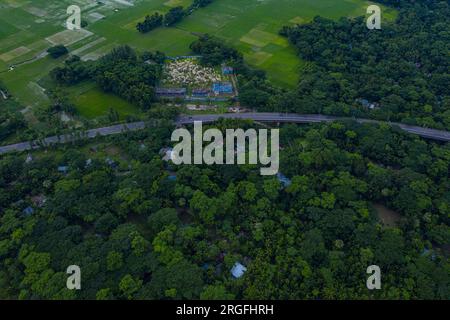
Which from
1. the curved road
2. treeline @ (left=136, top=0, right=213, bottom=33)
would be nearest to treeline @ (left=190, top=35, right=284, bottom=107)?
the curved road

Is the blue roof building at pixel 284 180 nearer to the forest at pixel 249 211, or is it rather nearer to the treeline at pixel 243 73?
the forest at pixel 249 211

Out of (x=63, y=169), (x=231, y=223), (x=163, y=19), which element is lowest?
(x=231, y=223)

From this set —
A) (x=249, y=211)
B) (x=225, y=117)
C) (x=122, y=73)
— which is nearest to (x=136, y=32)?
(x=122, y=73)

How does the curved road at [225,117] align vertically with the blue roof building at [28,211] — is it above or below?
above

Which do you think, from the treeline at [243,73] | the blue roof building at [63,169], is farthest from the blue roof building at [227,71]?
the blue roof building at [63,169]

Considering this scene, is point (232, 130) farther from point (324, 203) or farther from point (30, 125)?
point (30, 125)

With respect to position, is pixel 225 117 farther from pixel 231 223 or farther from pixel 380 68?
pixel 380 68
